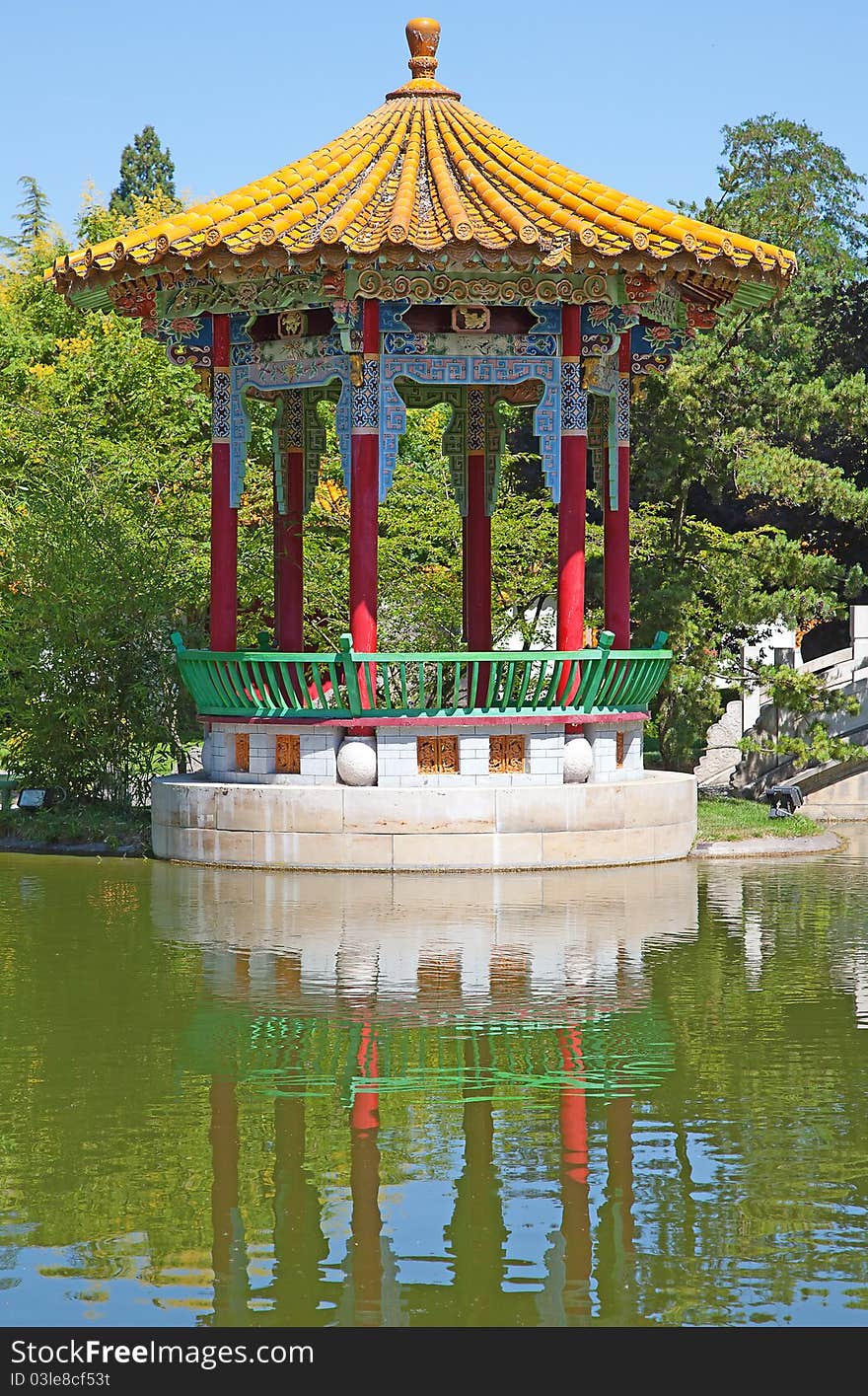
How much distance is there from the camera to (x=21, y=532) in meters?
22.1

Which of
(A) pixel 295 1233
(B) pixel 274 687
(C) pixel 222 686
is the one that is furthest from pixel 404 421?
(A) pixel 295 1233

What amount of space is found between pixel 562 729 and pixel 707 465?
6.39 meters

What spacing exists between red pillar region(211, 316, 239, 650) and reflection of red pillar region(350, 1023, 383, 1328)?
31.9 ft

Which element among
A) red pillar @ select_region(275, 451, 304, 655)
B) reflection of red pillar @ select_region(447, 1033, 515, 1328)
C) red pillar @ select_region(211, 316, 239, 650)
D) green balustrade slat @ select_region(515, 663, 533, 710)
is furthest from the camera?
red pillar @ select_region(275, 451, 304, 655)

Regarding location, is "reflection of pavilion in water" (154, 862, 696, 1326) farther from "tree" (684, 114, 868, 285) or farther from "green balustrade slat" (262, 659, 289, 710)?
"tree" (684, 114, 868, 285)

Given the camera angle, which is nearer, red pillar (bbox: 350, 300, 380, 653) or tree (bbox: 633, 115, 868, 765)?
red pillar (bbox: 350, 300, 380, 653)

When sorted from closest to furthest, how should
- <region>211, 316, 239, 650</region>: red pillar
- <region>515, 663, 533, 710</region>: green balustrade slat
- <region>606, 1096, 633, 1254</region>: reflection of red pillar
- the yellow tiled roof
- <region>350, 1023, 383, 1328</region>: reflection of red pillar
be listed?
1. <region>350, 1023, 383, 1328</region>: reflection of red pillar
2. <region>606, 1096, 633, 1254</region>: reflection of red pillar
3. the yellow tiled roof
4. <region>515, 663, 533, 710</region>: green balustrade slat
5. <region>211, 316, 239, 650</region>: red pillar

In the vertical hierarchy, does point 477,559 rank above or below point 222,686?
above

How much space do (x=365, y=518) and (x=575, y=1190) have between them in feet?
37.3

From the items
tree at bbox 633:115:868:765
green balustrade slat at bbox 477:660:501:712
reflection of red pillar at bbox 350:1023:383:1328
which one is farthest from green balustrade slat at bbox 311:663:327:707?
reflection of red pillar at bbox 350:1023:383:1328

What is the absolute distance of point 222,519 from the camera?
778 inches

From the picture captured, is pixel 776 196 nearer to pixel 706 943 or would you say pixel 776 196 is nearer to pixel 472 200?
pixel 472 200

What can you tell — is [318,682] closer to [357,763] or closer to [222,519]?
[357,763]

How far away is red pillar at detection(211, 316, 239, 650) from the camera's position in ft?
64.4
